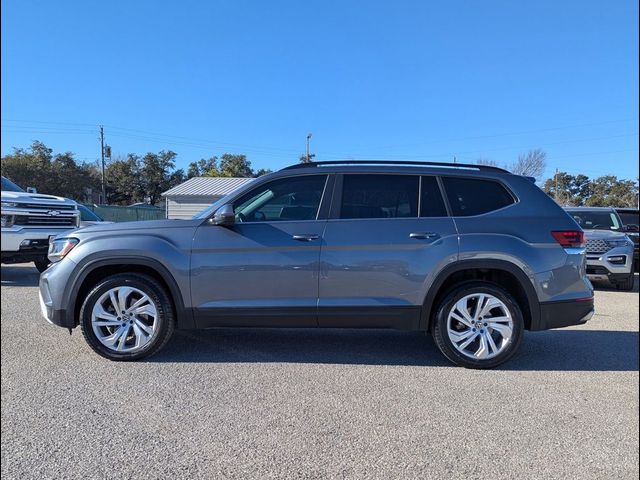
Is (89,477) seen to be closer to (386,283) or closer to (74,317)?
(74,317)

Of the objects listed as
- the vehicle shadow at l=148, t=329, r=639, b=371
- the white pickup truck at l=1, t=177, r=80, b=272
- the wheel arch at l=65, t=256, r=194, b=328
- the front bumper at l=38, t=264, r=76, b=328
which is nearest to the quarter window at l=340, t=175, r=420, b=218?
the vehicle shadow at l=148, t=329, r=639, b=371

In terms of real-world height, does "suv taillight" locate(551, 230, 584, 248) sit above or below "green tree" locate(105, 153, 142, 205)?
below

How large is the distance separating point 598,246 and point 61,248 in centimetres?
987

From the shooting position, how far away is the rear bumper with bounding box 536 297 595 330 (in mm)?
3945

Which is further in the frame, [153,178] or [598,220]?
[153,178]

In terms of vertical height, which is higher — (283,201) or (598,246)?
(283,201)

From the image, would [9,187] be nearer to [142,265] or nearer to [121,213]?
[142,265]

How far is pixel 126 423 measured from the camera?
Result: 9.42ft

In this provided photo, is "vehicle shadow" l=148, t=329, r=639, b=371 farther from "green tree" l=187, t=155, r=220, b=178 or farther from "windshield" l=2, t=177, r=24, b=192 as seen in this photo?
"green tree" l=187, t=155, r=220, b=178

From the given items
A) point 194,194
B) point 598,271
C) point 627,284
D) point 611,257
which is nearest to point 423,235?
point 598,271

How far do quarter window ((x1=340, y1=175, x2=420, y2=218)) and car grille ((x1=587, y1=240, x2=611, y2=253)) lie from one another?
713cm

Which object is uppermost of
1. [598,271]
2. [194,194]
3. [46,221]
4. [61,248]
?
[194,194]

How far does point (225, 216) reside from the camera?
12.7ft

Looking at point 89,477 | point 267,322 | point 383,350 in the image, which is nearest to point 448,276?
point 383,350
